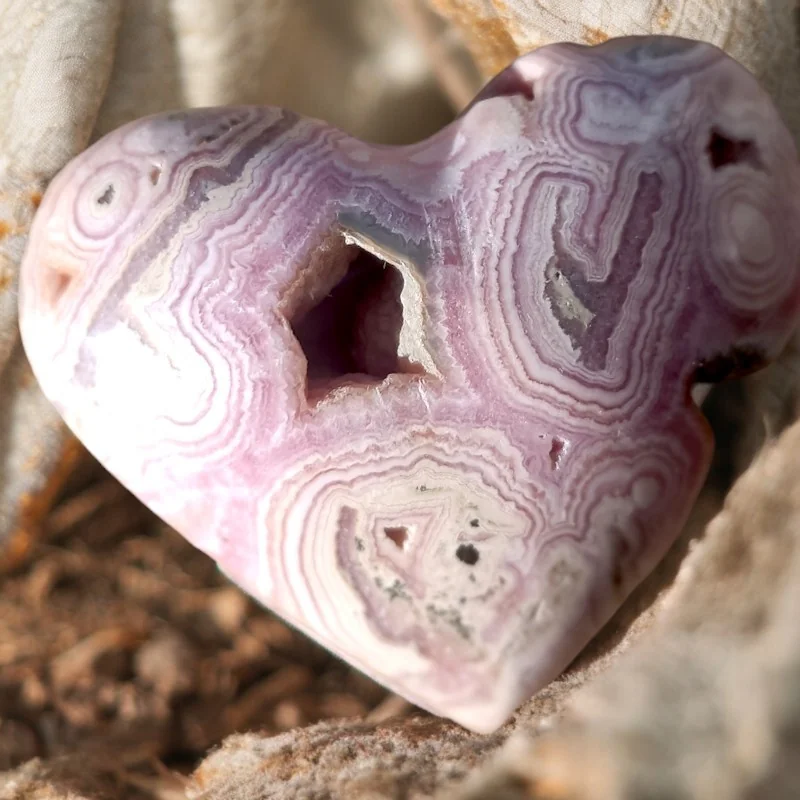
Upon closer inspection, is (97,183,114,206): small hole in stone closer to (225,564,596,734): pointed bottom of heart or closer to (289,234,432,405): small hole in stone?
(289,234,432,405): small hole in stone

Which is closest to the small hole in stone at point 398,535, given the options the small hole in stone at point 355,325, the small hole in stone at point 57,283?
the small hole in stone at point 355,325

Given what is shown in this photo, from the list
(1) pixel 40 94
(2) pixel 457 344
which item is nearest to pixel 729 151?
(2) pixel 457 344

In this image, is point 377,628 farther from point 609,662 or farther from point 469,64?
point 469,64

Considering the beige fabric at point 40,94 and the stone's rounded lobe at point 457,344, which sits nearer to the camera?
the stone's rounded lobe at point 457,344

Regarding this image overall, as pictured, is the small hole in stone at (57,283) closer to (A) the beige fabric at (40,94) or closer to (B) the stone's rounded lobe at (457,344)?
(B) the stone's rounded lobe at (457,344)

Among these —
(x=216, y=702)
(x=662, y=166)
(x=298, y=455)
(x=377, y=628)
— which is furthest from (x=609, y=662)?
(x=216, y=702)
